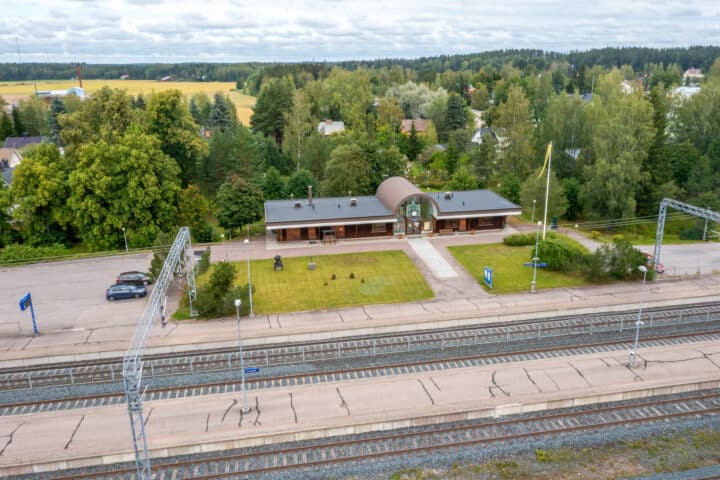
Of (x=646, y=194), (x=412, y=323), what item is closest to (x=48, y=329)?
(x=412, y=323)

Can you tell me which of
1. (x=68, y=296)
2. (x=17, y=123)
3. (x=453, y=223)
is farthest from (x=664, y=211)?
(x=17, y=123)

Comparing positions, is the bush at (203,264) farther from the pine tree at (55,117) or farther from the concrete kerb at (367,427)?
the pine tree at (55,117)

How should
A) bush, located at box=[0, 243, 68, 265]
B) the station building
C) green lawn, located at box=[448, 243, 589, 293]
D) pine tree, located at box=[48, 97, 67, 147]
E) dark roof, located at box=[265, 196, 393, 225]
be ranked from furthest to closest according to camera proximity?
pine tree, located at box=[48, 97, 67, 147]
the station building
dark roof, located at box=[265, 196, 393, 225]
bush, located at box=[0, 243, 68, 265]
green lawn, located at box=[448, 243, 589, 293]

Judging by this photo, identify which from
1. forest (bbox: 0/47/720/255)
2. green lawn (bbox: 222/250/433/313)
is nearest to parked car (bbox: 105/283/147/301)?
green lawn (bbox: 222/250/433/313)

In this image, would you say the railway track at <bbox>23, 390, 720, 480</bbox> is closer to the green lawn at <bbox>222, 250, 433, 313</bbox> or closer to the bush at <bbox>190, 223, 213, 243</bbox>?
the green lawn at <bbox>222, 250, 433, 313</bbox>

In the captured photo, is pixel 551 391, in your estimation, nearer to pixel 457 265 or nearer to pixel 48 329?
pixel 457 265
